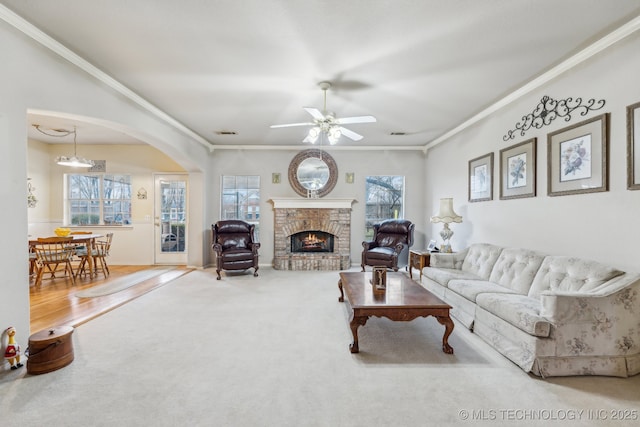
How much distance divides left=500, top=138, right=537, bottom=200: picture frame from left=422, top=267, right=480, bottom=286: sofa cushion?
1188 mm

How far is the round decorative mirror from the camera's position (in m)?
6.48

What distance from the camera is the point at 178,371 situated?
217 centimetres

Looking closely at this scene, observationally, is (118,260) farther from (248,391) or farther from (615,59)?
(615,59)

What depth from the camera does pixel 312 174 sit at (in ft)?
21.4

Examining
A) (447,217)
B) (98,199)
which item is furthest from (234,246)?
(447,217)

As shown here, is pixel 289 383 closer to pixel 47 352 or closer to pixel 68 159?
pixel 47 352

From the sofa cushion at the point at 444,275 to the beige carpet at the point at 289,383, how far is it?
2.37ft

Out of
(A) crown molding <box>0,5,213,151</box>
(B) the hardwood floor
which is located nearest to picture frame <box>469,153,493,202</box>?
(A) crown molding <box>0,5,213,151</box>

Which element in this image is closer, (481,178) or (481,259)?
(481,259)

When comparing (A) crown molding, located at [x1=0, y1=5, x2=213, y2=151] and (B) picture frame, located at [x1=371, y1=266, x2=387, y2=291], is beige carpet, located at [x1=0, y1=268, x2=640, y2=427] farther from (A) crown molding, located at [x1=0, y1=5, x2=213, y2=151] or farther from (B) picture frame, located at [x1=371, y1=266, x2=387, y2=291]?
(A) crown molding, located at [x1=0, y1=5, x2=213, y2=151]

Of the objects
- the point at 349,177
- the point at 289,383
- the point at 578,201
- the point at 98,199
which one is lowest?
the point at 289,383

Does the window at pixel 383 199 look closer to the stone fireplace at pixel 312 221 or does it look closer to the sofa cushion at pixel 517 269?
the stone fireplace at pixel 312 221

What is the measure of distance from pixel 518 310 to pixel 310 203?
4.51 m

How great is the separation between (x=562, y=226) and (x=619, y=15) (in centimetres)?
185
